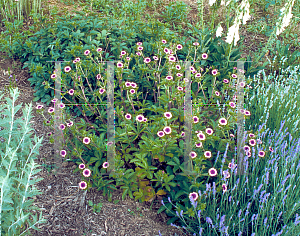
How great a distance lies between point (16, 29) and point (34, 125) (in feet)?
5.11

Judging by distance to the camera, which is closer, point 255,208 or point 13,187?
point 13,187

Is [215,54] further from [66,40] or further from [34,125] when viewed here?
[34,125]

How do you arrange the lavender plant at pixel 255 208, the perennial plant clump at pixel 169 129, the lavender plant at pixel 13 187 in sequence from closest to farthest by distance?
the lavender plant at pixel 13 187 < the lavender plant at pixel 255 208 < the perennial plant clump at pixel 169 129

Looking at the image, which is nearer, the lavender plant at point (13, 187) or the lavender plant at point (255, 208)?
the lavender plant at point (13, 187)

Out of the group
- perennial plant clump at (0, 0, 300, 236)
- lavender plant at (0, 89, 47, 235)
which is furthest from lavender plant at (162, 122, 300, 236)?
lavender plant at (0, 89, 47, 235)

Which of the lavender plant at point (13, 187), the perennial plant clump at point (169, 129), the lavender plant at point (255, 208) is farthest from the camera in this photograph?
the perennial plant clump at point (169, 129)

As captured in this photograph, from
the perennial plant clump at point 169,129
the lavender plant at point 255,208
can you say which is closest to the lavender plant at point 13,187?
the perennial plant clump at point 169,129

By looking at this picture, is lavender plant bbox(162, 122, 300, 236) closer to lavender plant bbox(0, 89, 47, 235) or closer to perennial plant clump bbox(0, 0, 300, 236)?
perennial plant clump bbox(0, 0, 300, 236)

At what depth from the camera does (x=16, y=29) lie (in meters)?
3.72

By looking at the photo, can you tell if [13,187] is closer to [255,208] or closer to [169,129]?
→ [169,129]

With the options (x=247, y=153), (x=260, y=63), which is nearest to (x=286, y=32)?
(x=260, y=63)

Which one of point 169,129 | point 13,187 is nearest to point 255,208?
point 169,129

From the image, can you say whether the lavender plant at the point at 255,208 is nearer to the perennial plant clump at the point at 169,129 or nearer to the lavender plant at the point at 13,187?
the perennial plant clump at the point at 169,129

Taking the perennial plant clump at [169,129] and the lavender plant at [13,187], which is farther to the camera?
the perennial plant clump at [169,129]
